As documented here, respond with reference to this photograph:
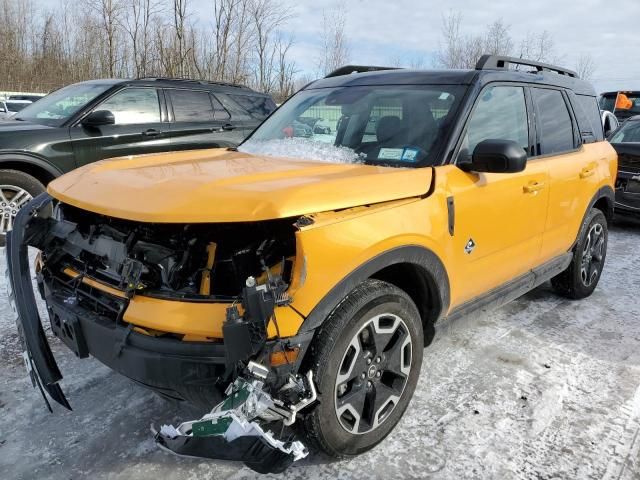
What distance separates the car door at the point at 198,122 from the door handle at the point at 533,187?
14.7 feet

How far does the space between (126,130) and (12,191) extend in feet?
4.73

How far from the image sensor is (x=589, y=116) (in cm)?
446

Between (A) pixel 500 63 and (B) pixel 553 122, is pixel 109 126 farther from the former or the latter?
(B) pixel 553 122

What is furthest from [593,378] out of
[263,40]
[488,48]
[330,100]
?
[488,48]

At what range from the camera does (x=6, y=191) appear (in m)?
5.48

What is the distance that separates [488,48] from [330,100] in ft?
77.1

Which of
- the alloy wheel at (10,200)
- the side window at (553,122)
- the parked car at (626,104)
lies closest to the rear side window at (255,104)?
the alloy wheel at (10,200)

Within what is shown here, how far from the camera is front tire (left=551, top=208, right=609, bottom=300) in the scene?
14.3ft

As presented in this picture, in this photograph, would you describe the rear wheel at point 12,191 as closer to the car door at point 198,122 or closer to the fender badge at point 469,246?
the car door at point 198,122

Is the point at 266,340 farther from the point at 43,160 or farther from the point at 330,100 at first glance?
the point at 43,160

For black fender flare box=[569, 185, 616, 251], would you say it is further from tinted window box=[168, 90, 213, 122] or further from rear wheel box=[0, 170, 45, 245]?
rear wheel box=[0, 170, 45, 245]

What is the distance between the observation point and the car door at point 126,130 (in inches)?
233

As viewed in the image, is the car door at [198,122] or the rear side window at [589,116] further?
the car door at [198,122]

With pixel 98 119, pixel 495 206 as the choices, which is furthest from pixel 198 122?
pixel 495 206
